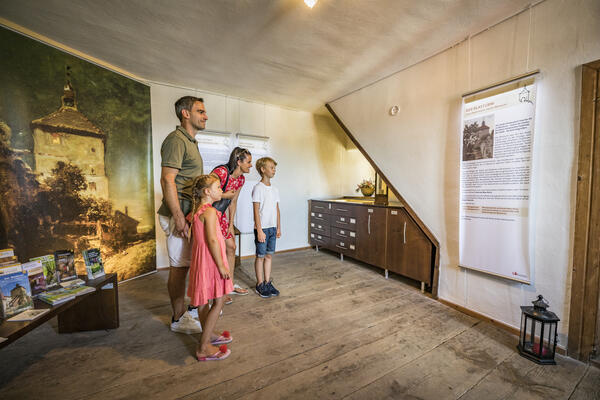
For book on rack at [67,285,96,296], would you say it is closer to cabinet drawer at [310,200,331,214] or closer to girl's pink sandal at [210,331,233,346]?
girl's pink sandal at [210,331,233,346]

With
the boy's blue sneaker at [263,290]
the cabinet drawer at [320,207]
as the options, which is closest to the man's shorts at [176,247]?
the boy's blue sneaker at [263,290]

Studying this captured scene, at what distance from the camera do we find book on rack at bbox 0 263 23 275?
54.0 inches

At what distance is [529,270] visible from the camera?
1.86 meters

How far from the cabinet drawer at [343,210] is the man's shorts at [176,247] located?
246 centimetres

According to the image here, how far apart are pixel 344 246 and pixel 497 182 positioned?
2240 mm

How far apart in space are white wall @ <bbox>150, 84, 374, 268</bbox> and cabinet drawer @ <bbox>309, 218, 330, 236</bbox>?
0.56 feet

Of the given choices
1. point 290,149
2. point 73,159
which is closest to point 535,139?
point 290,149

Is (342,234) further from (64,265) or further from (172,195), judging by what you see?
(64,265)

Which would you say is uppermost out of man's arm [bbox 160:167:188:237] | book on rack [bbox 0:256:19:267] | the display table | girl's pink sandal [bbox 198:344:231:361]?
man's arm [bbox 160:167:188:237]

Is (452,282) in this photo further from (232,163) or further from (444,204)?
(232,163)

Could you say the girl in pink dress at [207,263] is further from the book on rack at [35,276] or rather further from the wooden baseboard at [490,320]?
the wooden baseboard at [490,320]

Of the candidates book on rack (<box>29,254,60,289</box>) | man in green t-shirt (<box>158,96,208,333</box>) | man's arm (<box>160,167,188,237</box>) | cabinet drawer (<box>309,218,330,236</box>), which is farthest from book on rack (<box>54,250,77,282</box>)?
cabinet drawer (<box>309,218,330,236</box>)

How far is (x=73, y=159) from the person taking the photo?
2.61 meters

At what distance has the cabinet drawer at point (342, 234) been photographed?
12.1ft
